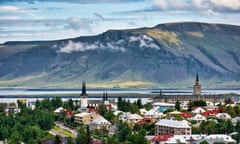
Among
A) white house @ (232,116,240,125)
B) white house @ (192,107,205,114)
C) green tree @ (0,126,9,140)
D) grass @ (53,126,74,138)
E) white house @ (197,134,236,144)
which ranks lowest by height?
grass @ (53,126,74,138)

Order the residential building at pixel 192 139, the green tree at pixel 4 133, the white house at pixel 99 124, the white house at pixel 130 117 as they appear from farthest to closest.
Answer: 1. the white house at pixel 130 117
2. the white house at pixel 99 124
3. the green tree at pixel 4 133
4. the residential building at pixel 192 139

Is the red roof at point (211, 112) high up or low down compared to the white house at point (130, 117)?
up

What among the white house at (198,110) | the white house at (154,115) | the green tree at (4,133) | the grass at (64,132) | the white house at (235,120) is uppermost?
the white house at (198,110)

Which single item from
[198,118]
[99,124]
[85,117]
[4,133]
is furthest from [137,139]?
[85,117]

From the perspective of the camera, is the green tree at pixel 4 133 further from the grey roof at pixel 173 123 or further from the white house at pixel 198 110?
the white house at pixel 198 110

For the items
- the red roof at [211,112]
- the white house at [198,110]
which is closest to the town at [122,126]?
the red roof at [211,112]

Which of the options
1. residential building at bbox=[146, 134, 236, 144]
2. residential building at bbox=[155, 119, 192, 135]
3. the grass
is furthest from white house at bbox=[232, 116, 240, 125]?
the grass

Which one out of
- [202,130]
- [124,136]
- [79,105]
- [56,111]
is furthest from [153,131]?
[79,105]

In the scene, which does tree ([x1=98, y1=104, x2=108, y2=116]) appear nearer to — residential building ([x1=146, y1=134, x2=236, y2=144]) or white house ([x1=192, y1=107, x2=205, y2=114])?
white house ([x1=192, y1=107, x2=205, y2=114])

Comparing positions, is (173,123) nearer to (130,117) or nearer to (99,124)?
(99,124)
